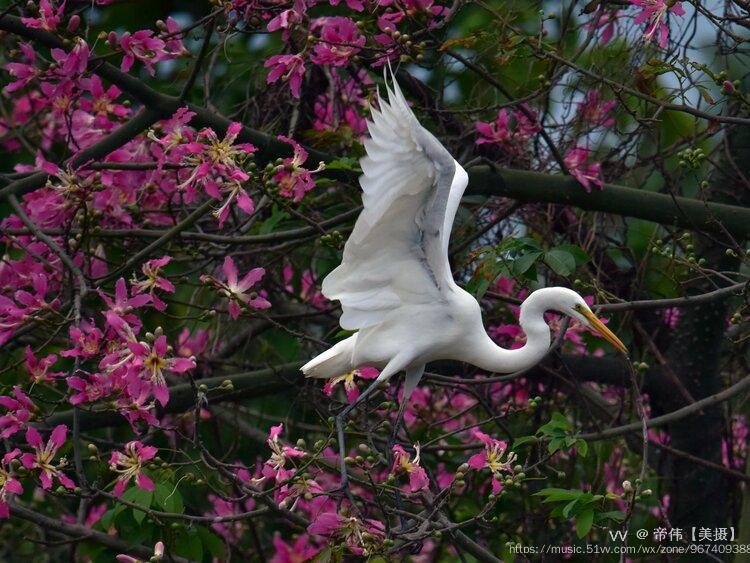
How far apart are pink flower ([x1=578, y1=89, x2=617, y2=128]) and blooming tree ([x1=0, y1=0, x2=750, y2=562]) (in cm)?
1

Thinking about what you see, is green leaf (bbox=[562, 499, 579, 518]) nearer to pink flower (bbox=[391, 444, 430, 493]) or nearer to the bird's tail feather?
pink flower (bbox=[391, 444, 430, 493])

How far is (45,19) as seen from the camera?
321 cm

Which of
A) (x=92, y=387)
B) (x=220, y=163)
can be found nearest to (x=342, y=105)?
(x=220, y=163)

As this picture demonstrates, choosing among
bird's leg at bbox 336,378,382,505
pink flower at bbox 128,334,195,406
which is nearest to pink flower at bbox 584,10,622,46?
bird's leg at bbox 336,378,382,505

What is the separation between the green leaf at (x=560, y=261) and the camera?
3.25 metres

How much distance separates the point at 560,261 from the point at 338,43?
897 millimetres

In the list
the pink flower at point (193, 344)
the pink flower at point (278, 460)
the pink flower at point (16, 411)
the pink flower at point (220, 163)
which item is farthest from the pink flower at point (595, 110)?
the pink flower at point (16, 411)

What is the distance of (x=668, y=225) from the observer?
3.95 m

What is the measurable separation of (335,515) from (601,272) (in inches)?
75.0

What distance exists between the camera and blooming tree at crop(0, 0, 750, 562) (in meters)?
2.94

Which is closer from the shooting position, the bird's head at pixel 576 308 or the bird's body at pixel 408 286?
the bird's body at pixel 408 286

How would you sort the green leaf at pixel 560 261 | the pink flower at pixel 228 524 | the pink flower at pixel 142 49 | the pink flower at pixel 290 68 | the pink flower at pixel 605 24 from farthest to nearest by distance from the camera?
the pink flower at pixel 228 524
the pink flower at pixel 605 24
the pink flower at pixel 290 68
the pink flower at pixel 142 49
the green leaf at pixel 560 261

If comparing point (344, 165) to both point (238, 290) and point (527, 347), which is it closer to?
point (238, 290)

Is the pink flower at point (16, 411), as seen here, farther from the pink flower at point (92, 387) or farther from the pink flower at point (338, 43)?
the pink flower at point (338, 43)
